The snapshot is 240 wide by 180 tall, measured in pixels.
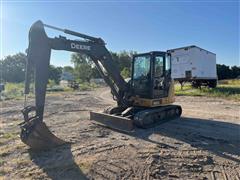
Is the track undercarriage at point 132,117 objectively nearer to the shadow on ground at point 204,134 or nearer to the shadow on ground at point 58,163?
the shadow on ground at point 204,134

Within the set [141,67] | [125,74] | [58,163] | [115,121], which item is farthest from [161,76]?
[125,74]

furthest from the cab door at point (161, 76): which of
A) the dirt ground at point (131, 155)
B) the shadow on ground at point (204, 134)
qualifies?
the dirt ground at point (131, 155)

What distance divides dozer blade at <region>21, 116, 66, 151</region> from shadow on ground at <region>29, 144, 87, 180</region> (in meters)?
0.18

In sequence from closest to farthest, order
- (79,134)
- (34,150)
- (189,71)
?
(34,150), (79,134), (189,71)

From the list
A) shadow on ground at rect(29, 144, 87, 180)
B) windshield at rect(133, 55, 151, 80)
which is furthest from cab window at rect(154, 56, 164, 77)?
shadow on ground at rect(29, 144, 87, 180)

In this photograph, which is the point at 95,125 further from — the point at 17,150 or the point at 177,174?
the point at 177,174

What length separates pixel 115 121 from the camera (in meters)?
7.86

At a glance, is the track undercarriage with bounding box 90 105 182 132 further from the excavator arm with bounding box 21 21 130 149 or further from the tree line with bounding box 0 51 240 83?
the tree line with bounding box 0 51 240 83

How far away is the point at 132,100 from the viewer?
8852 mm

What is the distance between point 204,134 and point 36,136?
4.77 meters

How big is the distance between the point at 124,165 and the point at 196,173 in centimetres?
139

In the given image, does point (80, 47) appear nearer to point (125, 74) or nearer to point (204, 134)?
point (204, 134)

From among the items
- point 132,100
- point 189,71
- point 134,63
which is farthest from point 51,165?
point 189,71

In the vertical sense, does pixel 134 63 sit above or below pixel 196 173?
above
